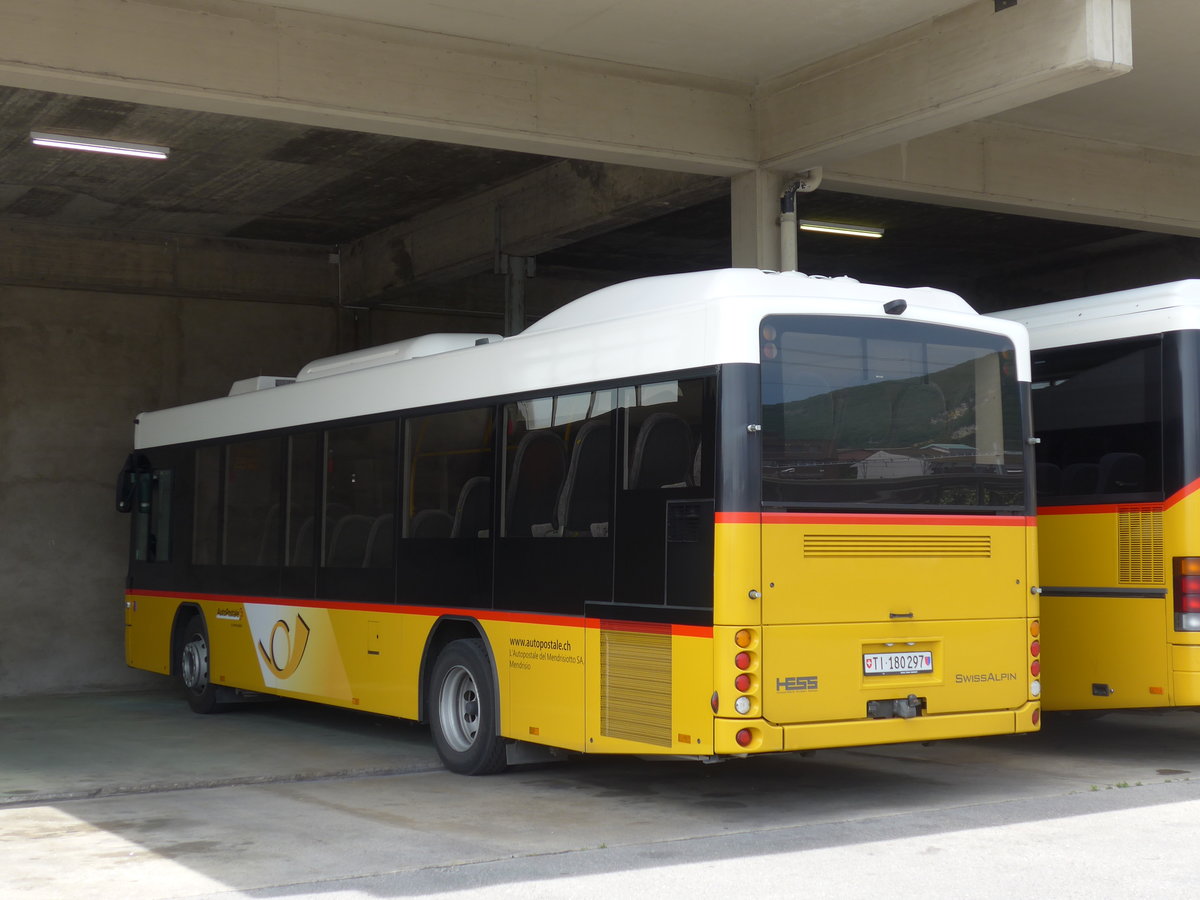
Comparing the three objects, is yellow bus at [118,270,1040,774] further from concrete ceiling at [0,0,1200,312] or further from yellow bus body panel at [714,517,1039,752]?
concrete ceiling at [0,0,1200,312]

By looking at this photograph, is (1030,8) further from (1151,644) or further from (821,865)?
(821,865)

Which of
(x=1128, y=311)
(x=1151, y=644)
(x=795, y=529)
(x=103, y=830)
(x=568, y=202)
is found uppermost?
(x=568, y=202)

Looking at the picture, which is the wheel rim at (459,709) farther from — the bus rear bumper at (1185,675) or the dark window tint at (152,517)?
the dark window tint at (152,517)

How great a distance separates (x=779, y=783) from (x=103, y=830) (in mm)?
4006

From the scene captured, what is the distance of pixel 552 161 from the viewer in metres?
15.8

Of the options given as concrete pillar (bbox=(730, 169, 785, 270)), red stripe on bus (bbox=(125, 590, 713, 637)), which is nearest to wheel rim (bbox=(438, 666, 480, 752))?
red stripe on bus (bbox=(125, 590, 713, 637))

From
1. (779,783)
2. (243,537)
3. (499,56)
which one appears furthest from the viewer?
(243,537)

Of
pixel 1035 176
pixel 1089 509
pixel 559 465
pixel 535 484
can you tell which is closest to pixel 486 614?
pixel 535 484

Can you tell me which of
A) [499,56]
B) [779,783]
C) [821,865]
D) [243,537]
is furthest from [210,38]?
[821,865]

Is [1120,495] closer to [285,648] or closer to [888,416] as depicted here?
[888,416]

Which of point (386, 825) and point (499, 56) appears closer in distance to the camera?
point (386, 825)

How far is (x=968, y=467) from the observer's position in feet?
28.2

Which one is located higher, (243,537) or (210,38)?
(210,38)

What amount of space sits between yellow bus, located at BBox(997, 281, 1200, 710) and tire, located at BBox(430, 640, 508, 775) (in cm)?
395
